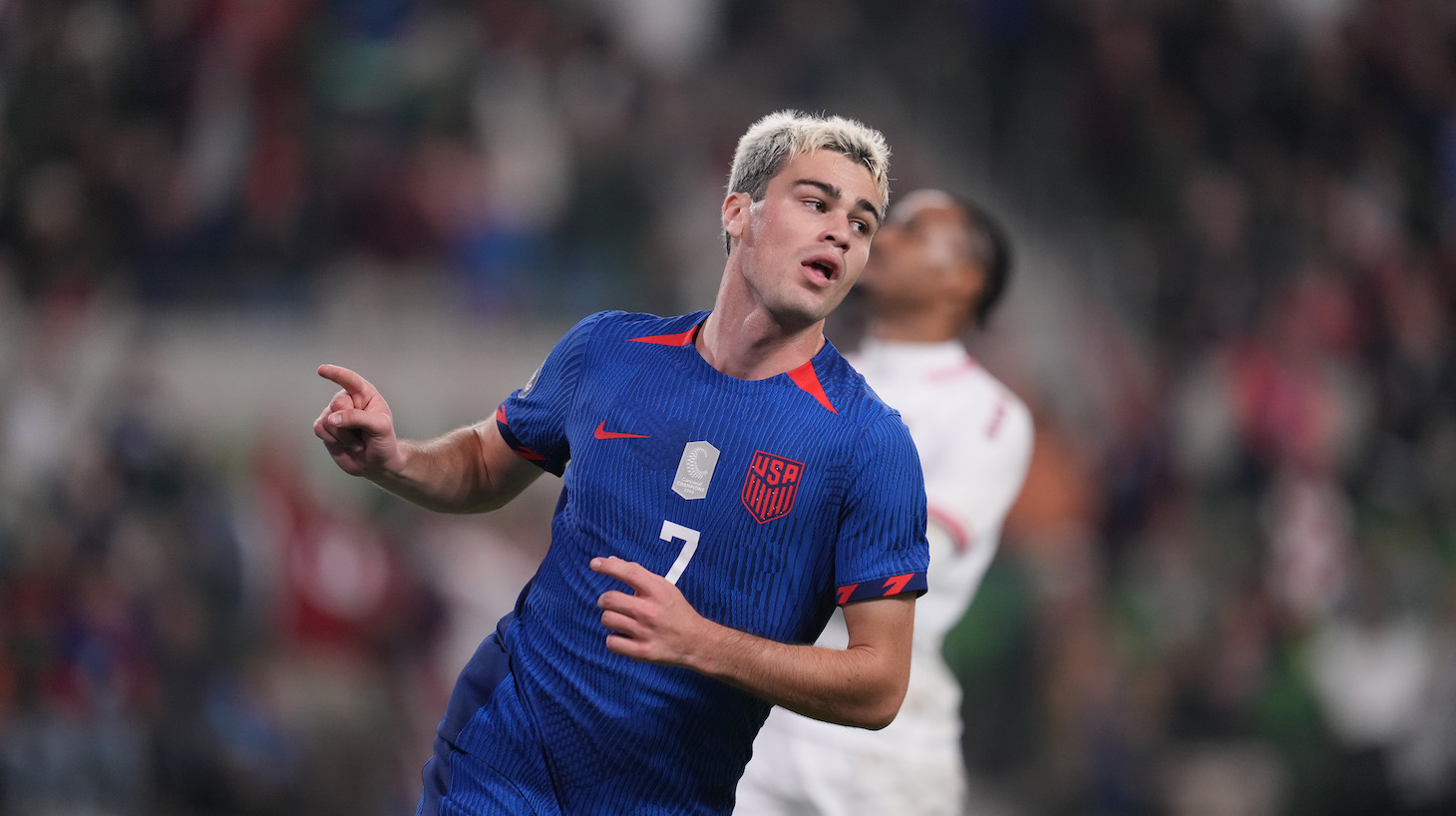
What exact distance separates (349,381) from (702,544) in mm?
831

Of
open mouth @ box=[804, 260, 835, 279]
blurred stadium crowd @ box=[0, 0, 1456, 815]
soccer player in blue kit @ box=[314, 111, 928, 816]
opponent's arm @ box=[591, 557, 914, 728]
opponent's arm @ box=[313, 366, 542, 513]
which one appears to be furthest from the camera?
blurred stadium crowd @ box=[0, 0, 1456, 815]

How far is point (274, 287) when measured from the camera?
9.54m

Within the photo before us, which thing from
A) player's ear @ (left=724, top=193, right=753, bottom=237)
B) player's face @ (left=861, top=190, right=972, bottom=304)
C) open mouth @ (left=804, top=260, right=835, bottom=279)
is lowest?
open mouth @ (left=804, top=260, right=835, bottom=279)

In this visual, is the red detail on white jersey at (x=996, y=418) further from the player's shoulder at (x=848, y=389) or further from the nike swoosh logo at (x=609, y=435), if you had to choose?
the nike swoosh logo at (x=609, y=435)

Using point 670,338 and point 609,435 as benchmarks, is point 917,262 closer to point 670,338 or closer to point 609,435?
point 670,338

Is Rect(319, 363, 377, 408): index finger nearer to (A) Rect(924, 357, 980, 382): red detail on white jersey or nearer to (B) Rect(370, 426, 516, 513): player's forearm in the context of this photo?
(B) Rect(370, 426, 516, 513): player's forearm

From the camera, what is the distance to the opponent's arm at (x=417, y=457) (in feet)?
10.5

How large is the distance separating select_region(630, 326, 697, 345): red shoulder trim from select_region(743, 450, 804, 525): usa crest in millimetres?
391

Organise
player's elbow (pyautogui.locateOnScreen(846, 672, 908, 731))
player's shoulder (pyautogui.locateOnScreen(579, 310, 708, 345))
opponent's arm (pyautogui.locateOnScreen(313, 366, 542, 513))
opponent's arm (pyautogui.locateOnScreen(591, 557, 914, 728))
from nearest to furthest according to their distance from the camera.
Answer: opponent's arm (pyautogui.locateOnScreen(591, 557, 914, 728)) → player's elbow (pyautogui.locateOnScreen(846, 672, 908, 731)) → opponent's arm (pyautogui.locateOnScreen(313, 366, 542, 513)) → player's shoulder (pyautogui.locateOnScreen(579, 310, 708, 345))

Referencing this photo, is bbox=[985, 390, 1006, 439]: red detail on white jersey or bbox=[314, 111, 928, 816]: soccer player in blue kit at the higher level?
bbox=[985, 390, 1006, 439]: red detail on white jersey

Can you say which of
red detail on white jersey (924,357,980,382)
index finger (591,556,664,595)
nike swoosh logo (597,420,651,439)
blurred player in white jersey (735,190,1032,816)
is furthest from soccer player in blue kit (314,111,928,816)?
red detail on white jersey (924,357,980,382)

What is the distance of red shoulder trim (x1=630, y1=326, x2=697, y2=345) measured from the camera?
3.29 metres

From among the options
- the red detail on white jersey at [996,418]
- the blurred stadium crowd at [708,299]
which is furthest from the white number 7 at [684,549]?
the blurred stadium crowd at [708,299]

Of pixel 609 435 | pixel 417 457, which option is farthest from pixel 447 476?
pixel 609 435
